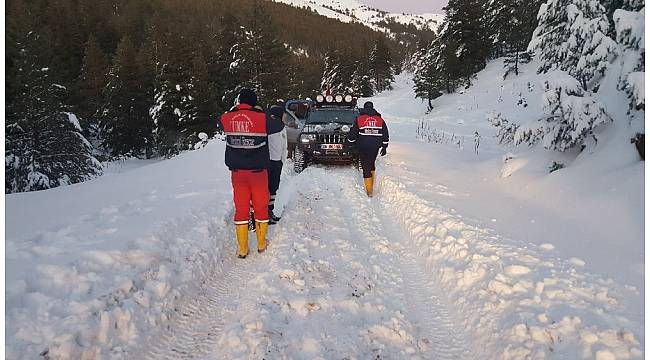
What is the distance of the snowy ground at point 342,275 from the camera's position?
3.19m

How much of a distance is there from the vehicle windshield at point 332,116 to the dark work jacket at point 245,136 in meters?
6.06

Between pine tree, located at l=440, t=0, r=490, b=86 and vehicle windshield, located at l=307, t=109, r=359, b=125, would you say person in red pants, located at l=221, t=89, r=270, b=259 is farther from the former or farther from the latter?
pine tree, located at l=440, t=0, r=490, b=86

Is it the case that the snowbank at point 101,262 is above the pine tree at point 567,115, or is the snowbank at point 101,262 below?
below

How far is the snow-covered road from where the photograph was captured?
3252mm

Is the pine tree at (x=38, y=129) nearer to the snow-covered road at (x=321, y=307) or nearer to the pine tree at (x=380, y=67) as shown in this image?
the snow-covered road at (x=321, y=307)

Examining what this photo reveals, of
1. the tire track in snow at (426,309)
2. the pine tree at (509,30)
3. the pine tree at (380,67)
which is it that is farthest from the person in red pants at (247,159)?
the pine tree at (380,67)

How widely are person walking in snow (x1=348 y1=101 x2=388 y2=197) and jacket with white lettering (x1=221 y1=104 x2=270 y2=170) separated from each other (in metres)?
3.71

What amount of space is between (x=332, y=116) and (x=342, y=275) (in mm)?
7617

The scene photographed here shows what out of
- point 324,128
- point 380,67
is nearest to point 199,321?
point 324,128

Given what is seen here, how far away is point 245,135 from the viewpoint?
16.6 ft

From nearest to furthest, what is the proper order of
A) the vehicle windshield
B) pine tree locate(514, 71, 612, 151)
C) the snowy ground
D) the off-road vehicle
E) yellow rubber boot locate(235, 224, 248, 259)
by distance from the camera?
the snowy ground < yellow rubber boot locate(235, 224, 248, 259) < pine tree locate(514, 71, 612, 151) < the off-road vehicle < the vehicle windshield

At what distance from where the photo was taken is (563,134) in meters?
7.48

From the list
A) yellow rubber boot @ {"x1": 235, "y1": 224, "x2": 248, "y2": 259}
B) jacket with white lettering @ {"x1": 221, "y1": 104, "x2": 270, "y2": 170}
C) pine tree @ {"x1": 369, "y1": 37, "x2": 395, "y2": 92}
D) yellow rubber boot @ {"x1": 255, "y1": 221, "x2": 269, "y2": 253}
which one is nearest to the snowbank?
yellow rubber boot @ {"x1": 235, "y1": 224, "x2": 248, "y2": 259}

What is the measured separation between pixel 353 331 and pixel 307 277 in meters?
1.04
